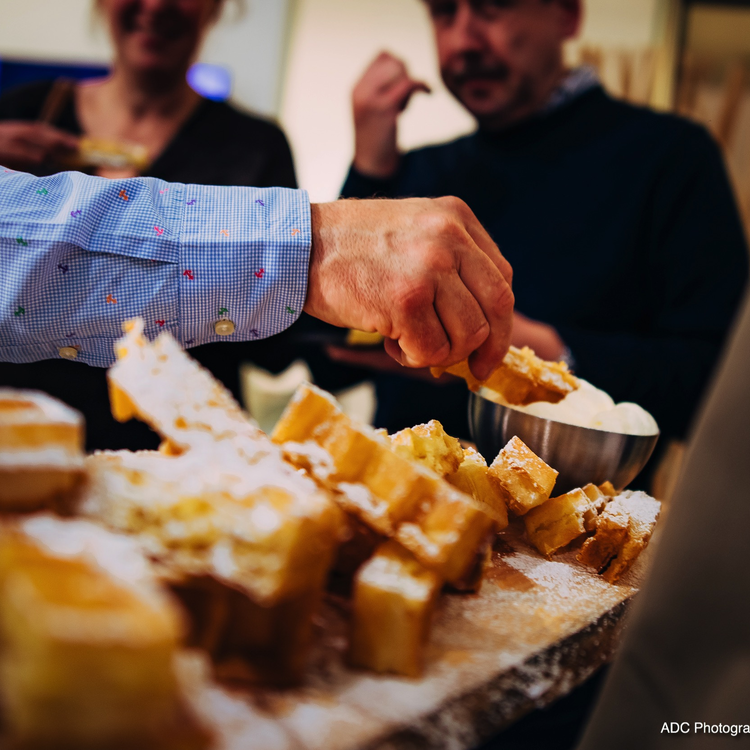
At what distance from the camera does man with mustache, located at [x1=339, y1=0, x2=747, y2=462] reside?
194 cm

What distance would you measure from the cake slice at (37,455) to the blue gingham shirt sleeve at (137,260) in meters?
0.39

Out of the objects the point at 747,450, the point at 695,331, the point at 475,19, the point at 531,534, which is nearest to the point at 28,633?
the point at 747,450

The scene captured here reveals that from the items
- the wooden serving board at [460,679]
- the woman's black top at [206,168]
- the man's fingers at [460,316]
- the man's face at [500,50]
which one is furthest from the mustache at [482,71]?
the wooden serving board at [460,679]

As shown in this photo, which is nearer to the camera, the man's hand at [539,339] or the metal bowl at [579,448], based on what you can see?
the metal bowl at [579,448]

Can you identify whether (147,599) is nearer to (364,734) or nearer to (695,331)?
(364,734)

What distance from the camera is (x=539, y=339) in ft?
5.29

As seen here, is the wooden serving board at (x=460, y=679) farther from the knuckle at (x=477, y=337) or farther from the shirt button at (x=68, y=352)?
the shirt button at (x=68, y=352)

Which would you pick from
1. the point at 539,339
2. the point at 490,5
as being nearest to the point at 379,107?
the point at 490,5

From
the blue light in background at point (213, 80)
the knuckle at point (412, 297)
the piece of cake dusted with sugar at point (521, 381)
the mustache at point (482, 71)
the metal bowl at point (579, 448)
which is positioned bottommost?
the metal bowl at point (579, 448)

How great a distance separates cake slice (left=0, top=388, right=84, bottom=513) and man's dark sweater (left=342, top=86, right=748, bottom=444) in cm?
143

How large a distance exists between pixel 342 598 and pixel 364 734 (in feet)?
0.61

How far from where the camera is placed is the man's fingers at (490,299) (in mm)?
909

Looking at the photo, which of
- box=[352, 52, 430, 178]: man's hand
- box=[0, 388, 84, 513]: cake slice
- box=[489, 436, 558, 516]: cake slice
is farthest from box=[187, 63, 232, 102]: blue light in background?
box=[0, 388, 84, 513]: cake slice

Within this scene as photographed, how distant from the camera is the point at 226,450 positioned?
53 cm
